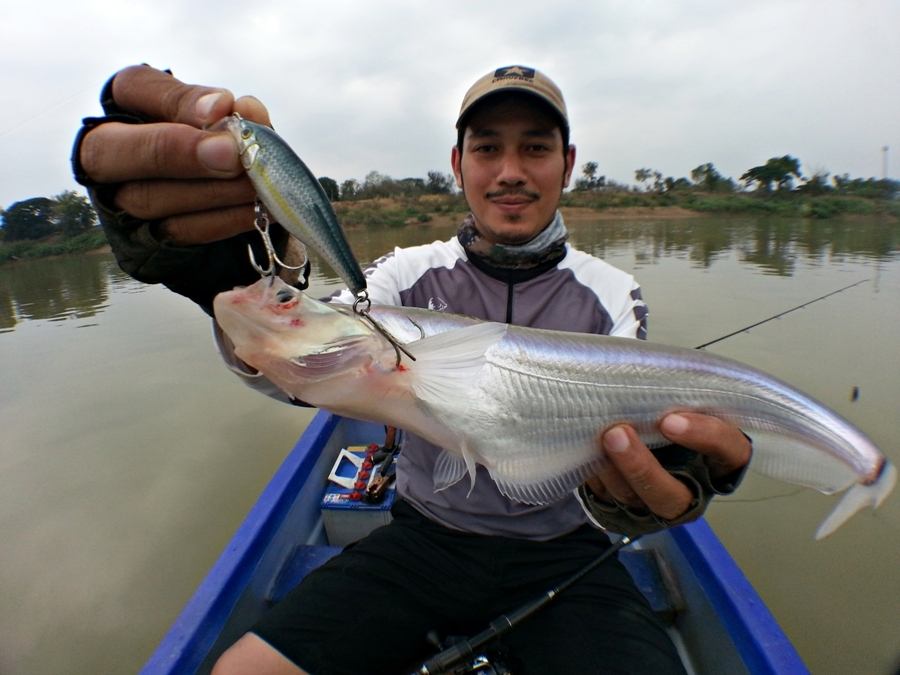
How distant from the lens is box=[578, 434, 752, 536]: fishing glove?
1.93 m

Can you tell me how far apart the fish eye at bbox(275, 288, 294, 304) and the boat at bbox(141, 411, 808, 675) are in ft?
5.47

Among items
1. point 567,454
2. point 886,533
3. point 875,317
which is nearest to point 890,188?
point 875,317

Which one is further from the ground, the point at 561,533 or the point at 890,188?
the point at 890,188

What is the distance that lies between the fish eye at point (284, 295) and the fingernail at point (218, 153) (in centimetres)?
37

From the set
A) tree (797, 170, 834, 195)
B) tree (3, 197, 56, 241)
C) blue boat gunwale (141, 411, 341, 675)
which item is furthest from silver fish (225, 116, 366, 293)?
tree (797, 170, 834, 195)

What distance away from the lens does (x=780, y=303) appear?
1130 cm

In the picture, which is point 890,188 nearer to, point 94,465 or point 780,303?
point 780,303

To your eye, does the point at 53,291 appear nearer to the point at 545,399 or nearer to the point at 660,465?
the point at 545,399

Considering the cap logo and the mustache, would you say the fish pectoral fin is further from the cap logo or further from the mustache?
the cap logo

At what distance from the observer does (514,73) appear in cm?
246

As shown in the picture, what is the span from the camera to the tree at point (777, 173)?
2347 inches

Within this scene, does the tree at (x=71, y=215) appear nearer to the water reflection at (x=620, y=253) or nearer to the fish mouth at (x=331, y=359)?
the water reflection at (x=620, y=253)

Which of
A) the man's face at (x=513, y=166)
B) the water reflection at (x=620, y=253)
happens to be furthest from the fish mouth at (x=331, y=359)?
the water reflection at (x=620, y=253)

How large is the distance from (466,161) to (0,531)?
5.78 metres
